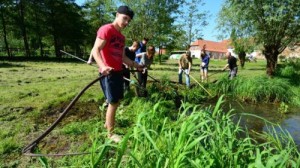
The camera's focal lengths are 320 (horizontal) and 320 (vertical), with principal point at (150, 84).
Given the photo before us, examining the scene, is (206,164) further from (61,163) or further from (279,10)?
(279,10)

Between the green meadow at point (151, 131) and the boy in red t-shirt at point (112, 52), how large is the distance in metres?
0.49

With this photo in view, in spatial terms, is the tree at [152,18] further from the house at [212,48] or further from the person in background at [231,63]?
the house at [212,48]

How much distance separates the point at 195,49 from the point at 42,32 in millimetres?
74856

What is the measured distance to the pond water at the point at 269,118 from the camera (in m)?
7.63

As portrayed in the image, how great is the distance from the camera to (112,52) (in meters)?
4.50

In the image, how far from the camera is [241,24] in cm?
1798

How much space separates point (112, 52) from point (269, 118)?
623 cm

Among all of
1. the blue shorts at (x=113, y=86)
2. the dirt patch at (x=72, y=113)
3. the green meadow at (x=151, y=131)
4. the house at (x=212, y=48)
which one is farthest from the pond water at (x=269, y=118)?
the house at (x=212, y=48)

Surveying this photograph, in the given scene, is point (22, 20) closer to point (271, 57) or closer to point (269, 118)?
point (271, 57)

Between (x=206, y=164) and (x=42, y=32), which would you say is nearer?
(x=206, y=164)

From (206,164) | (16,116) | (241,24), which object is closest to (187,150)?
(206,164)

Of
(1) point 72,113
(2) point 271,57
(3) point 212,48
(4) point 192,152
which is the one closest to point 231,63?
(2) point 271,57

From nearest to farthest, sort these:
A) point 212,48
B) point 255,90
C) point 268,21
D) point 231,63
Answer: point 255,90
point 231,63
point 268,21
point 212,48

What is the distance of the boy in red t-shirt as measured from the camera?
4.28 meters
